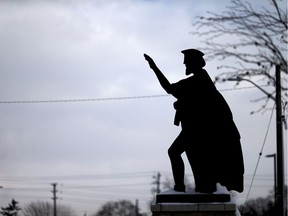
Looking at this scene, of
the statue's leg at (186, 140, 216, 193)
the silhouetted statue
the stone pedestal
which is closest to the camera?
the stone pedestal

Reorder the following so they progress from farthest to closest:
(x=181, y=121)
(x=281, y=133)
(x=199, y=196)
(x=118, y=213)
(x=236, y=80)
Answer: (x=118, y=213), (x=281, y=133), (x=236, y=80), (x=181, y=121), (x=199, y=196)

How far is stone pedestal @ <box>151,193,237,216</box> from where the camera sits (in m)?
8.57

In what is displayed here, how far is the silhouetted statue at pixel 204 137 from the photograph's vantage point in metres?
9.05

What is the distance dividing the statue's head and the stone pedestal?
2070mm

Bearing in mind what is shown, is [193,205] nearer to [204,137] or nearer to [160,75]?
[204,137]

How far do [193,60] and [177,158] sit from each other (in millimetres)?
1616

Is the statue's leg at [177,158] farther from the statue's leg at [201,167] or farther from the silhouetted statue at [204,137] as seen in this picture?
the statue's leg at [201,167]

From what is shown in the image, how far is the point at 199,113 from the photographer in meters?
Answer: 9.20

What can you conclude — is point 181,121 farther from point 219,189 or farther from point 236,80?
point 236,80

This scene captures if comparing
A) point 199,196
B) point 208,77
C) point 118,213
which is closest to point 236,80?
point 208,77

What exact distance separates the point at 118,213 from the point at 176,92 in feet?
271

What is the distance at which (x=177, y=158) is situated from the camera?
9.21 m

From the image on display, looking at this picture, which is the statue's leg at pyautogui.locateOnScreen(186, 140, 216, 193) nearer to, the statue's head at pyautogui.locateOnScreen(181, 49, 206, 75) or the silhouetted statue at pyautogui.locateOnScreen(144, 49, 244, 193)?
the silhouetted statue at pyautogui.locateOnScreen(144, 49, 244, 193)

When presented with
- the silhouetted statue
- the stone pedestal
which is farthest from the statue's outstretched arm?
the stone pedestal
